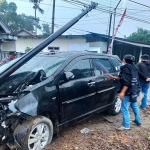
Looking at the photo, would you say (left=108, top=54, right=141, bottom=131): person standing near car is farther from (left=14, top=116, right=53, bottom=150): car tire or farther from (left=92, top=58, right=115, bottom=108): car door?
(left=14, top=116, right=53, bottom=150): car tire

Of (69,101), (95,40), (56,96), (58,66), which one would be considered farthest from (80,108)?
(95,40)

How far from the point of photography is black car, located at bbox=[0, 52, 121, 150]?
268 centimetres

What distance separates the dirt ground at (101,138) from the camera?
3303 mm

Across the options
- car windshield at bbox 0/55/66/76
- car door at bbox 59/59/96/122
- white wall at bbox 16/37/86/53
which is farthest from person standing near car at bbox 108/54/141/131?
white wall at bbox 16/37/86/53

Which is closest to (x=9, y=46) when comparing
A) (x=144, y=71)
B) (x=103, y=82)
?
(x=144, y=71)

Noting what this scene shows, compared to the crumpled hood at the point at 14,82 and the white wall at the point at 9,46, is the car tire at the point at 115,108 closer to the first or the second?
the crumpled hood at the point at 14,82

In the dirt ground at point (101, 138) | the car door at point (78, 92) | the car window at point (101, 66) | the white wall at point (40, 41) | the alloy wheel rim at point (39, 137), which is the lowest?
the dirt ground at point (101, 138)

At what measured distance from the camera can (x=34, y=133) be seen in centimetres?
290

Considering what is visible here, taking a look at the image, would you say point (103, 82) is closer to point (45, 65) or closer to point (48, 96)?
point (45, 65)

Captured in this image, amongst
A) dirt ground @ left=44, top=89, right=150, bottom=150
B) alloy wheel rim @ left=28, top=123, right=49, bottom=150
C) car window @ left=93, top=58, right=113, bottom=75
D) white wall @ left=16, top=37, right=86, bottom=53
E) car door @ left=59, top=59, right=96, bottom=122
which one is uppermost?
white wall @ left=16, top=37, right=86, bottom=53

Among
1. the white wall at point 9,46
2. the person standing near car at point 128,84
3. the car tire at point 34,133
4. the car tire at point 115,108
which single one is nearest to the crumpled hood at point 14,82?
the car tire at point 34,133

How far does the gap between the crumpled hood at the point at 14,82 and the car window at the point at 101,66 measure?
1.64 m

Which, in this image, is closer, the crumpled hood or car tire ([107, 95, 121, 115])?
the crumpled hood

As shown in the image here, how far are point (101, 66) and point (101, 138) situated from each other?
177 centimetres
